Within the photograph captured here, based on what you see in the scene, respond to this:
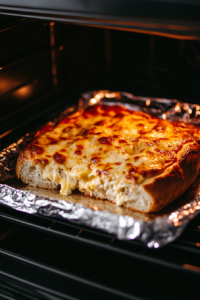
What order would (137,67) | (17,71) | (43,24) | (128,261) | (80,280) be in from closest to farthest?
(80,280) → (128,261) → (17,71) → (43,24) → (137,67)

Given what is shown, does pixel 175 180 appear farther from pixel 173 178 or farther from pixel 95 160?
pixel 95 160

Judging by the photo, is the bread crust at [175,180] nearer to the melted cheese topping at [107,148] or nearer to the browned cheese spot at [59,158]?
the melted cheese topping at [107,148]

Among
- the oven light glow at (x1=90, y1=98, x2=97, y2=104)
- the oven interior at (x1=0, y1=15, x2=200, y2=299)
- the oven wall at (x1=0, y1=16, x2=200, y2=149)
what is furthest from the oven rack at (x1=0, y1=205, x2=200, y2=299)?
the oven light glow at (x1=90, y1=98, x2=97, y2=104)

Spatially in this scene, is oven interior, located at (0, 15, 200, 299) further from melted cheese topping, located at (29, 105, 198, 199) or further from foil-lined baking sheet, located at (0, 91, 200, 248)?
melted cheese topping, located at (29, 105, 198, 199)

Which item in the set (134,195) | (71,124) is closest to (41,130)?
(71,124)

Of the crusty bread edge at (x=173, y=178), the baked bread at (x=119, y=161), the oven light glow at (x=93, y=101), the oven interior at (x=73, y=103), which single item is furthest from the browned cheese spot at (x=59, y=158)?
the oven light glow at (x=93, y=101)

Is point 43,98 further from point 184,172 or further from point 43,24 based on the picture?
Result: point 184,172

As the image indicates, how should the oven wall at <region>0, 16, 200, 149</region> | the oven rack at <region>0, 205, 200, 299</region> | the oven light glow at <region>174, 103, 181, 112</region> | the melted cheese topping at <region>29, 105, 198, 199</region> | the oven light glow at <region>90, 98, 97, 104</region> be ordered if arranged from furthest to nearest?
the oven light glow at <region>90, 98, 97, 104</region>, the oven light glow at <region>174, 103, 181, 112</region>, the oven wall at <region>0, 16, 200, 149</region>, the melted cheese topping at <region>29, 105, 198, 199</region>, the oven rack at <region>0, 205, 200, 299</region>

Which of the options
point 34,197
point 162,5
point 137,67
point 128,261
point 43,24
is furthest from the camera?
point 137,67
